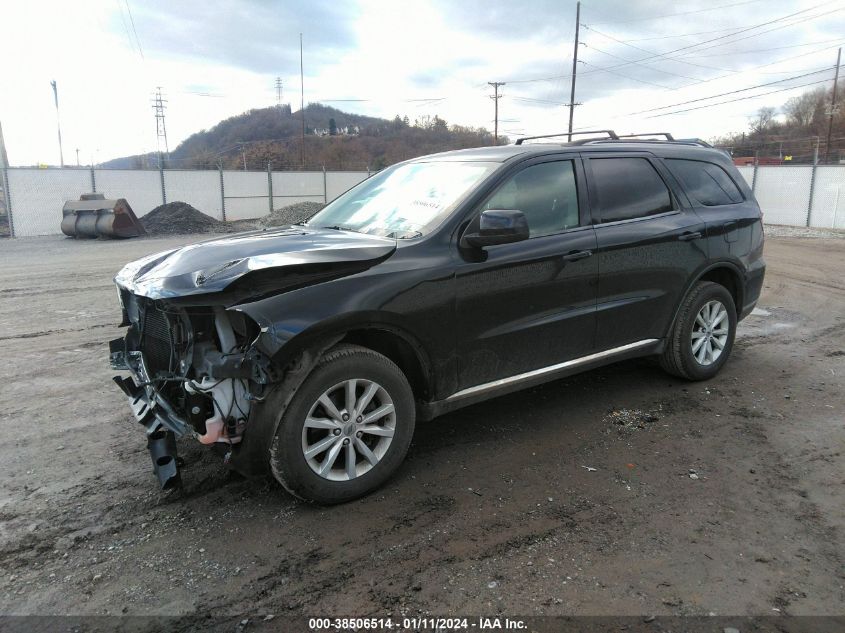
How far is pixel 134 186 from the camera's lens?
24.7 metres

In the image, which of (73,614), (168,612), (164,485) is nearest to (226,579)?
(168,612)

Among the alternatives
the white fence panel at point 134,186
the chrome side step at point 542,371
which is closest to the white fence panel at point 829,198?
the chrome side step at point 542,371

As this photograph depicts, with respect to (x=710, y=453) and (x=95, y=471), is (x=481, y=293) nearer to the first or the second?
(x=710, y=453)

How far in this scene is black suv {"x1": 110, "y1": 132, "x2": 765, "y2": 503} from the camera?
2.98 metres

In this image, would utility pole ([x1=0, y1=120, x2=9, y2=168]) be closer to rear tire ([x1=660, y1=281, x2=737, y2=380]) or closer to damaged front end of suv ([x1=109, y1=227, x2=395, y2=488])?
damaged front end of suv ([x1=109, y1=227, x2=395, y2=488])

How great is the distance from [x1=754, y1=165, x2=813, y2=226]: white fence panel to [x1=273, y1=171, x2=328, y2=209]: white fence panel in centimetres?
1999

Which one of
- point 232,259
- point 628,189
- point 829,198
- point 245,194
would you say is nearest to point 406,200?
point 232,259

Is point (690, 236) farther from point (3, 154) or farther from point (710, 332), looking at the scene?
point (3, 154)

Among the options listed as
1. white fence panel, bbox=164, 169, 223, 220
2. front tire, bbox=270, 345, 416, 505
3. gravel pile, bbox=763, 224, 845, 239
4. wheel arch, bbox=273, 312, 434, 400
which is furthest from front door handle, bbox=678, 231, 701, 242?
white fence panel, bbox=164, 169, 223, 220

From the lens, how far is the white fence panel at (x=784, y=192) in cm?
2181

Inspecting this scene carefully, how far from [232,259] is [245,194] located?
85.8ft

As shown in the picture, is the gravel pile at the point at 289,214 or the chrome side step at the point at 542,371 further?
the gravel pile at the point at 289,214

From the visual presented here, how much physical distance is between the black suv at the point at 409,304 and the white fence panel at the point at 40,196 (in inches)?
841

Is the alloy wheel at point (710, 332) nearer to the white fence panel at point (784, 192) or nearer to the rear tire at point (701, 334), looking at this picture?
the rear tire at point (701, 334)
